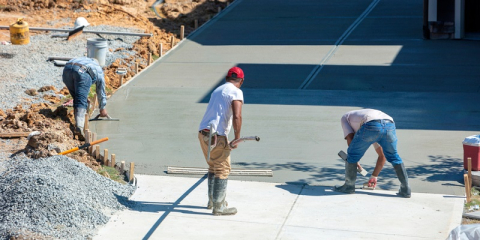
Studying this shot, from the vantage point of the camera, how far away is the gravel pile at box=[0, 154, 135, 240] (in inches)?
283

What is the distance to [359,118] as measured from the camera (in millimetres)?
8203

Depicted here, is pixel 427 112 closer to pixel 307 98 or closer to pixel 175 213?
pixel 307 98

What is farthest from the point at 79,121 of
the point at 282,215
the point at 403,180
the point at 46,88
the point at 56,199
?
the point at 403,180

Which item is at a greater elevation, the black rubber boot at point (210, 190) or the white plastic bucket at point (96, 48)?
the white plastic bucket at point (96, 48)

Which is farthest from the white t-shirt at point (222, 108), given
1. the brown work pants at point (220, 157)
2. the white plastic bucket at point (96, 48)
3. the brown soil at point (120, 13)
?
the brown soil at point (120, 13)

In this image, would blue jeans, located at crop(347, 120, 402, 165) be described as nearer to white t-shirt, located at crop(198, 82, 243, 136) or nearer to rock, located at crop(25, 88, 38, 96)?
white t-shirt, located at crop(198, 82, 243, 136)

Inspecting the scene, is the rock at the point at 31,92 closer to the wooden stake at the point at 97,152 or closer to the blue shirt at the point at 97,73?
the blue shirt at the point at 97,73

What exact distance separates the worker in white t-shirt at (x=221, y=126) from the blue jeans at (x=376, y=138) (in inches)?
63.0

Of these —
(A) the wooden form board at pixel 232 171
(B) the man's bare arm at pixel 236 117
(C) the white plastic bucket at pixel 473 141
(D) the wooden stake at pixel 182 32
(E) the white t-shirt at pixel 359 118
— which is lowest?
(A) the wooden form board at pixel 232 171

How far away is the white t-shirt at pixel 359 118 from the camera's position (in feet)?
26.6

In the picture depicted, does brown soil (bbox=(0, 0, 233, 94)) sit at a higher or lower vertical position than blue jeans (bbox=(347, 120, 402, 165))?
higher

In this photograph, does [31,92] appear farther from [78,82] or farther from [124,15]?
[124,15]

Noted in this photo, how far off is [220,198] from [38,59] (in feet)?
33.5

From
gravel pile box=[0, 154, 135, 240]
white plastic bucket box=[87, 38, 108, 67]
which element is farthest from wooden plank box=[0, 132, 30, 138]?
white plastic bucket box=[87, 38, 108, 67]
